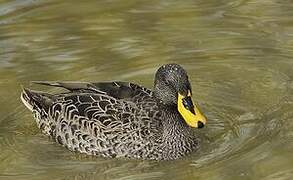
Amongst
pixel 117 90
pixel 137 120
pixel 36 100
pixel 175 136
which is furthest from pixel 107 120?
pixel 36 100

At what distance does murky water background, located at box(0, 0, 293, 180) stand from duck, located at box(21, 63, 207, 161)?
0.12 metres

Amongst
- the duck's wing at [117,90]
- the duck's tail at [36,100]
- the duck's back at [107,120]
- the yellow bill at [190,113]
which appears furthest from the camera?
the duck's tail at [36,100]

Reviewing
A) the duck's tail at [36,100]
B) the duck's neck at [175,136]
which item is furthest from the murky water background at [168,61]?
the duck's tail at [36,100]

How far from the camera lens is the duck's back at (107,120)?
8508mm

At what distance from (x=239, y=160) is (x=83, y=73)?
2.75m

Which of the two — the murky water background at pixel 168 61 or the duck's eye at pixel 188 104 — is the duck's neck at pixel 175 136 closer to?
the murky water background at pixel 168 61

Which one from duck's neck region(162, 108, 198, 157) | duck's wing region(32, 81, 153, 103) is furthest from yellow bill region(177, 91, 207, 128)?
duck's wing region(32, 81, 153, 103)

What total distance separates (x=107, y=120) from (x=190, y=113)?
752 mm

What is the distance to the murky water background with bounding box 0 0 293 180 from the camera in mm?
8344

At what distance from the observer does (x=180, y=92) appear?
329 inches

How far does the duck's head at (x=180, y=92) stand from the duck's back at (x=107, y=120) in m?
0.24

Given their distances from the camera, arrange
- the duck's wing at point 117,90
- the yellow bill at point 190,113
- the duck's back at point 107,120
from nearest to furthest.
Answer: the yellow bill at point 190,113 → the duck's back at point 107,120 → the duck's wing at point 117,90

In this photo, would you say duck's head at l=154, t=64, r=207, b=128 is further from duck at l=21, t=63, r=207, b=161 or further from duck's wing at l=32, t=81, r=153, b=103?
duck's wing at l=32, t=81, r=153, b=103

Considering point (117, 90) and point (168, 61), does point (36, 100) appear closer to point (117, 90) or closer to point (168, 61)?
point (117, 90)
